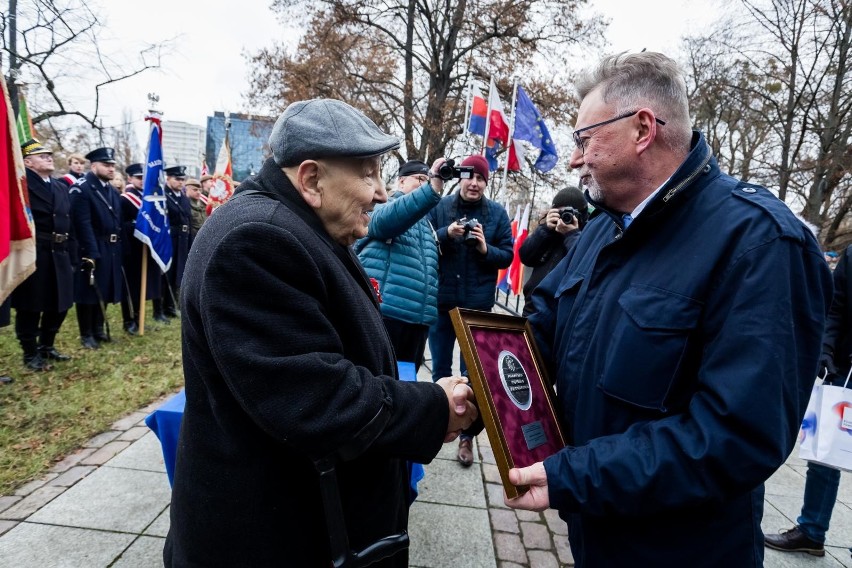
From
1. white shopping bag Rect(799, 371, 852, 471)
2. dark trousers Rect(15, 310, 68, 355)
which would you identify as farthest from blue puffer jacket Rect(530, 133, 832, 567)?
dark trousers Rect(15, 310, 68, 355)

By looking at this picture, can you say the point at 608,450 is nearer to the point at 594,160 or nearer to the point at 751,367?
the point at 751,367

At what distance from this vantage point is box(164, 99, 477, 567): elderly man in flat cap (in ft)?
3.73

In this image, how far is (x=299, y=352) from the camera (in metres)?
1.17

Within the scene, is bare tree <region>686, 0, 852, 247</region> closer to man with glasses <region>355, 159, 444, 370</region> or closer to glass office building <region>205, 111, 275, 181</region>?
man with glasses <region>355, 159, 444, 370</region>

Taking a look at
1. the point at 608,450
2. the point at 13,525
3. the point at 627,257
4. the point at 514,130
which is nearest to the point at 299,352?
the point at 608,450

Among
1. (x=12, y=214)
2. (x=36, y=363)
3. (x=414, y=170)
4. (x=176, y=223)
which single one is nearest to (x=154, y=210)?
(x=176, y=223)

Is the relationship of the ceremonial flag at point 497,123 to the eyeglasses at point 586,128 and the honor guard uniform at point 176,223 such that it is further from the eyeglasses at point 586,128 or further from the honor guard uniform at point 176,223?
the eyeglasses at point 586,128

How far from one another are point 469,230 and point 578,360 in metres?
2.61

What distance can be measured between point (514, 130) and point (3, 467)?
699 centimetres

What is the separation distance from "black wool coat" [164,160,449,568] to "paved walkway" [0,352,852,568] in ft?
4.60

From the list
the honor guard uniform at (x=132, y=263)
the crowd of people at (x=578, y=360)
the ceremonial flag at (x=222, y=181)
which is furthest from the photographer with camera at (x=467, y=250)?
the ceremonial flag at (x=222, y=181)

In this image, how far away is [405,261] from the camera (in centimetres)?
344

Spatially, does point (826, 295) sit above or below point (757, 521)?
above

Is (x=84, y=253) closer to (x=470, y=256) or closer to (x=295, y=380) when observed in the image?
(x=470, y=256)
